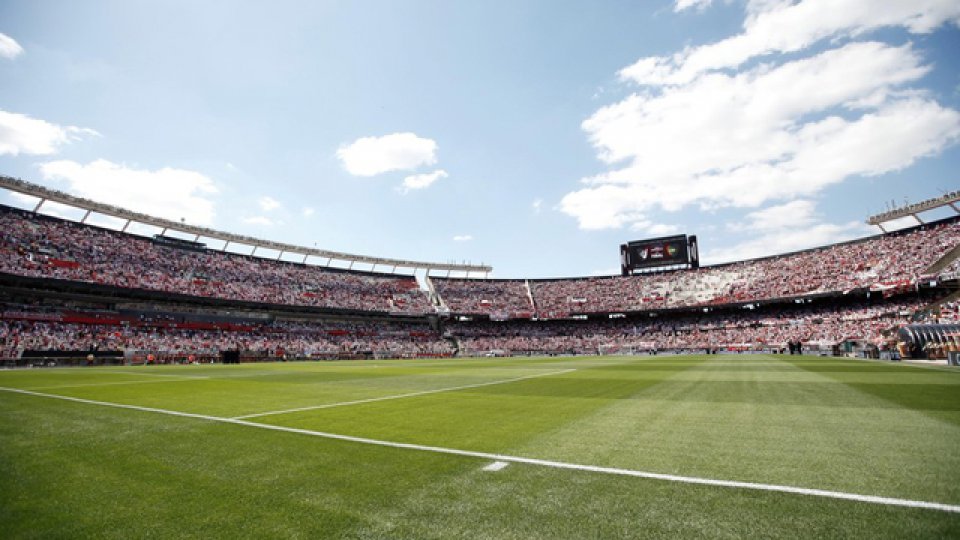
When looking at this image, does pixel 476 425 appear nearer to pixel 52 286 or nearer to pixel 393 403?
pixel 393 403

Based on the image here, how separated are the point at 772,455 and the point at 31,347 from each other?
173 feet

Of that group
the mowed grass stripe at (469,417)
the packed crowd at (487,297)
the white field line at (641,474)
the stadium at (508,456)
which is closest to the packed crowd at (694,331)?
the packed crowd at (487,297)

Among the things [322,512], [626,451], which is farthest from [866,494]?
[322,512]

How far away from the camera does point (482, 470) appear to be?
5.05 metres

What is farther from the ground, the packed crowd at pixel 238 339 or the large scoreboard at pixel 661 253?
the large scoreboard at pixel 661 253

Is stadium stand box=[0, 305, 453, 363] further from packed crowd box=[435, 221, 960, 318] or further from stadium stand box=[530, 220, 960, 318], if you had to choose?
stadium stand box=[530, 220, 960, 318]

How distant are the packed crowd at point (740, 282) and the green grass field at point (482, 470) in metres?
51.4

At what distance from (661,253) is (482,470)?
75.6 meters

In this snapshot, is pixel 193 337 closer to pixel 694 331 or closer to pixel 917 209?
pixel 694 331

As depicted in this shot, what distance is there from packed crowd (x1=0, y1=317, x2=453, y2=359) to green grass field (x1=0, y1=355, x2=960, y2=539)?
39179 millimetres

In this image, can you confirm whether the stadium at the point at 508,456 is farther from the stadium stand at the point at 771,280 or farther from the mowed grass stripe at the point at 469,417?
the stadium stand at the point at 771,280

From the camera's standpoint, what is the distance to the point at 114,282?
45031 mm

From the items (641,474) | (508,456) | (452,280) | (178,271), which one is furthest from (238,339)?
(641,474)

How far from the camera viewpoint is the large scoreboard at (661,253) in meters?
71.9
